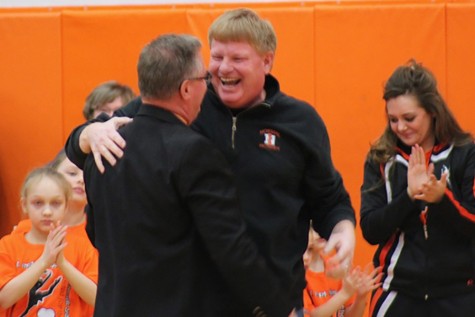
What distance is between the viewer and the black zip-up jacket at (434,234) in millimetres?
4195

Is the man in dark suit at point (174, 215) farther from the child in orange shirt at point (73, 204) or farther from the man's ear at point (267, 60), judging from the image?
the child in orange shirt at point (73, 204)

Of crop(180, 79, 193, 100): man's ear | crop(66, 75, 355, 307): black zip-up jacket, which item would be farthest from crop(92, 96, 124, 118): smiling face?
crop(180, 79, 193, 100): man's ear

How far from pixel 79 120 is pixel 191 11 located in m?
1.12

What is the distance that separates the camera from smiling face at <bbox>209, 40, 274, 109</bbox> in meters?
3.09

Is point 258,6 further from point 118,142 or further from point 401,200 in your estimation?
point 118,142

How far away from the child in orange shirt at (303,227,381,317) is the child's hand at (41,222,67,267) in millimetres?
1128

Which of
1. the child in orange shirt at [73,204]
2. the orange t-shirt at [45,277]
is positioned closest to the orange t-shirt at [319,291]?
the orange t-shirt at [45,277]

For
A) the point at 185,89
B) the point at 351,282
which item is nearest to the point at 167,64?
the point at 185,89

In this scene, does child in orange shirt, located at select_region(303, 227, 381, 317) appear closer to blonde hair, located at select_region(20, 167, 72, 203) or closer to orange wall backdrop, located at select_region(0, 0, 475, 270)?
blonde hair, located at select_region(20, 167, 72, 203)

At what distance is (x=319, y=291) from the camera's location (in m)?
4.57

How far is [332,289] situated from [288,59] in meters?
2.08

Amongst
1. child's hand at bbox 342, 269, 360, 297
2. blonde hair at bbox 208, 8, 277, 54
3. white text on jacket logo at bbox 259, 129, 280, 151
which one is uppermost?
blonde hair at bbox 208, 8, 277, 54

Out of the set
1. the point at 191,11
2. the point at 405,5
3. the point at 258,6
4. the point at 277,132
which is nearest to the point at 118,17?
the point at 191,11

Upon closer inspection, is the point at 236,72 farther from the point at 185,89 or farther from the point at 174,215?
the point at 174,215
